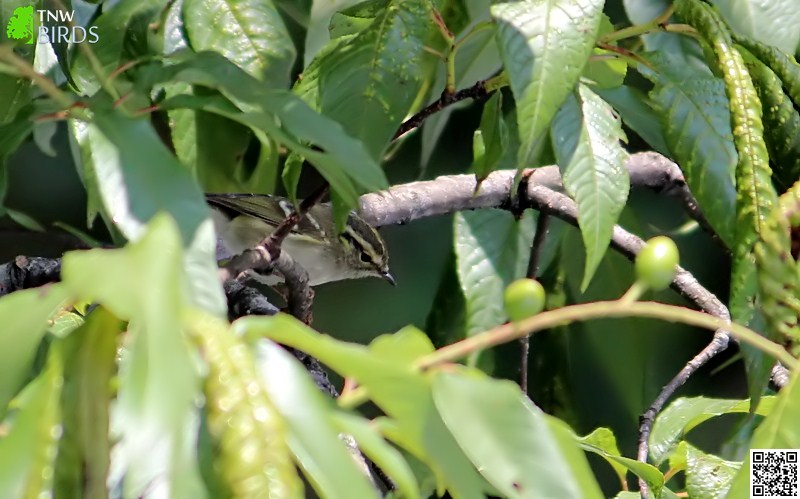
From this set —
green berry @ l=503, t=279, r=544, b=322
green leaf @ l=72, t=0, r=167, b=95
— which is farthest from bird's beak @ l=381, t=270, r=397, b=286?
green berry @ l=503, t=279, r=544, b=322

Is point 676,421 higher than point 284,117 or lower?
lower

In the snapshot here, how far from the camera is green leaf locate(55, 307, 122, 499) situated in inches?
15.5

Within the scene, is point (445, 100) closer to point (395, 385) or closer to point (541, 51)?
point (541, 51)

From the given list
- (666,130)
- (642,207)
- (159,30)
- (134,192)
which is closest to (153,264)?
(134,192)

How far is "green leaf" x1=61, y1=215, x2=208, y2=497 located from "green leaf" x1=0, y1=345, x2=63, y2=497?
4 centimetres

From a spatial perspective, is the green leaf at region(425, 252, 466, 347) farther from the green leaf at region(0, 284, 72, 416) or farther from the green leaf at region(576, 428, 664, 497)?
the green leaf at region(0, 284, 72, 416)

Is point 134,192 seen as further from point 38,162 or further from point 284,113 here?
point 38,162

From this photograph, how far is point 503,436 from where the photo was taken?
405 millimetres

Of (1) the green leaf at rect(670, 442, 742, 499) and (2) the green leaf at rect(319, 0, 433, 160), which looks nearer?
(2) the green leaf at rect(319, 0, 433, 160)

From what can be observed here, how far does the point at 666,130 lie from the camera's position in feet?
2.56

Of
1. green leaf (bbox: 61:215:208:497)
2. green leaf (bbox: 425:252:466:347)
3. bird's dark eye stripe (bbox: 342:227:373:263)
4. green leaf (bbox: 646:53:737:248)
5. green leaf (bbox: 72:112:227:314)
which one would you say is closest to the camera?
green leaf (bbox: 61:215:208:497)

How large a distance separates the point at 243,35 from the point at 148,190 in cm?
39

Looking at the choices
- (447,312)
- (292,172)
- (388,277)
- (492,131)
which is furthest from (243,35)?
(388,277)

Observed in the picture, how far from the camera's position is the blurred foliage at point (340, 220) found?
0.35 metres
